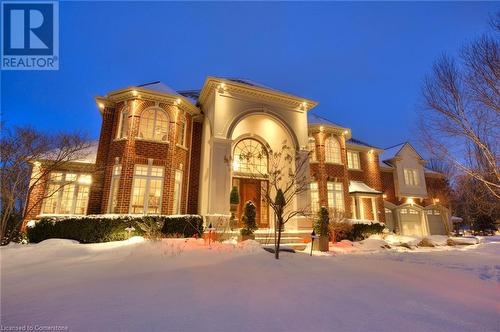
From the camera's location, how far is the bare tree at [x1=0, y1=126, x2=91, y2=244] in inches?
388

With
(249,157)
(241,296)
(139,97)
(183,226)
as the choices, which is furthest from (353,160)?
(241,296)

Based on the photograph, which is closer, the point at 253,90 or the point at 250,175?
the point at 253,90

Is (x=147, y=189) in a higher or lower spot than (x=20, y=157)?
lower

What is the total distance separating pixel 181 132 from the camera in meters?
14.3

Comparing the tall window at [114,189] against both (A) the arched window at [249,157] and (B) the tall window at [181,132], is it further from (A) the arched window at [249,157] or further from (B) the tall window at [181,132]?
(A) the arched window at [249,157]

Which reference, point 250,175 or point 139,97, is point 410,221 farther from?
point 139,97

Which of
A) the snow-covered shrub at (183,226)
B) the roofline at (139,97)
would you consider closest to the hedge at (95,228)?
the snow-covered shrub at (183,226)

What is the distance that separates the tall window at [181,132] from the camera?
14.0m

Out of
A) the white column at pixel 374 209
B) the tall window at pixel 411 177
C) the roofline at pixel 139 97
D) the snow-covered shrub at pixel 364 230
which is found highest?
the roofline at pixel 139 97

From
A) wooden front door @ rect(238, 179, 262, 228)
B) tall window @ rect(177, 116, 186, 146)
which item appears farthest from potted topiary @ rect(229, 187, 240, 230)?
tall window @ rect(177, 116, 186, 146)

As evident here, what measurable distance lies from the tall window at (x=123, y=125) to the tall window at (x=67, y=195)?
3.02 meters

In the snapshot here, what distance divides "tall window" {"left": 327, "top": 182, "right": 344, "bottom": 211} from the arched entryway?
18.3ft

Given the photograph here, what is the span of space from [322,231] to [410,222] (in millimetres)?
15311

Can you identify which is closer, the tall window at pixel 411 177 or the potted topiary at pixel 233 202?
the potted topiary at pixel 233 202
